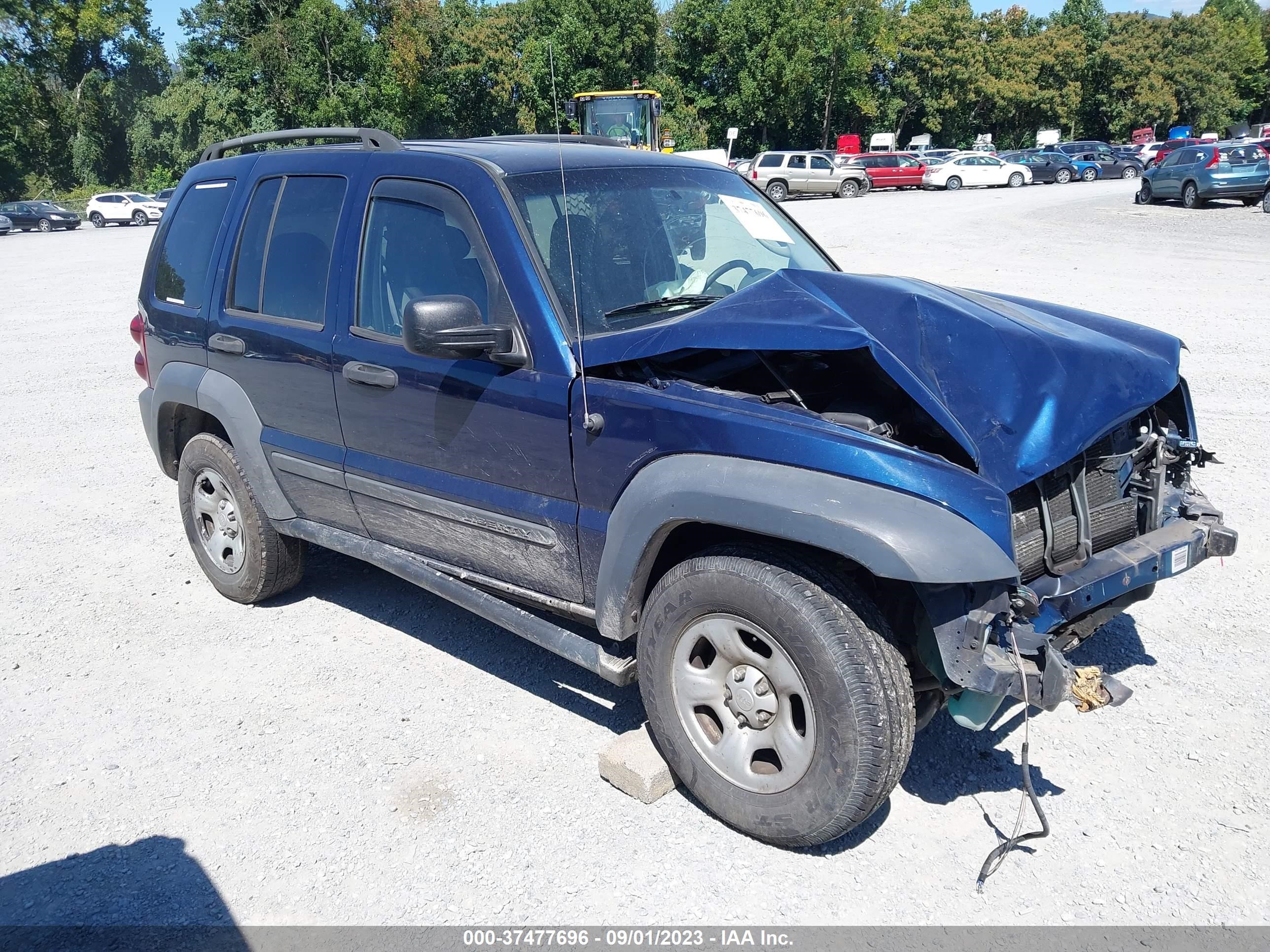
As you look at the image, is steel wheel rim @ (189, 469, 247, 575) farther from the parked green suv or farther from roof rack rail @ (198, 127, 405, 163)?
the parked green suv

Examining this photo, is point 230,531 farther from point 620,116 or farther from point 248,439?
point 620,116

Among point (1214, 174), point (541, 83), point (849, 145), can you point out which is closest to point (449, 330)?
point (1214, 174)

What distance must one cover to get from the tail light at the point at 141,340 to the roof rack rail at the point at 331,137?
3.03 ft

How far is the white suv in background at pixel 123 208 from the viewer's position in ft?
145

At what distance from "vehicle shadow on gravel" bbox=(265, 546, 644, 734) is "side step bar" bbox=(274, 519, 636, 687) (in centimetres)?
22

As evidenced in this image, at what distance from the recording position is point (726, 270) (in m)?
4.05

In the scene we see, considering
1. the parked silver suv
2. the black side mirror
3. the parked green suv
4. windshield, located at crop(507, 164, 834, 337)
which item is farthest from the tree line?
the black side mirror

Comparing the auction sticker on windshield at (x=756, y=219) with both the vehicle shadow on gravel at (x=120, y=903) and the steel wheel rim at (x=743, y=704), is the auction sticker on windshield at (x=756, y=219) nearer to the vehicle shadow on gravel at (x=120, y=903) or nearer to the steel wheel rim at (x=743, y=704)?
the steel wheel rim at (x=743, y=704)

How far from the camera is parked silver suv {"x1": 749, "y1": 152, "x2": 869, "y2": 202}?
35.6m

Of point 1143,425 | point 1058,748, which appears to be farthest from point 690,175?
point 1058,748

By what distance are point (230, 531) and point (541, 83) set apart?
3336 centimetres

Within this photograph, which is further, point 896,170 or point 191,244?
point 896,170

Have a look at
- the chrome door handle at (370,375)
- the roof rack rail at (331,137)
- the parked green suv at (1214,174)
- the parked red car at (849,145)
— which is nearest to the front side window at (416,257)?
the chrome door handle at (370,375)

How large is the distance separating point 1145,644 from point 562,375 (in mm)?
2820
